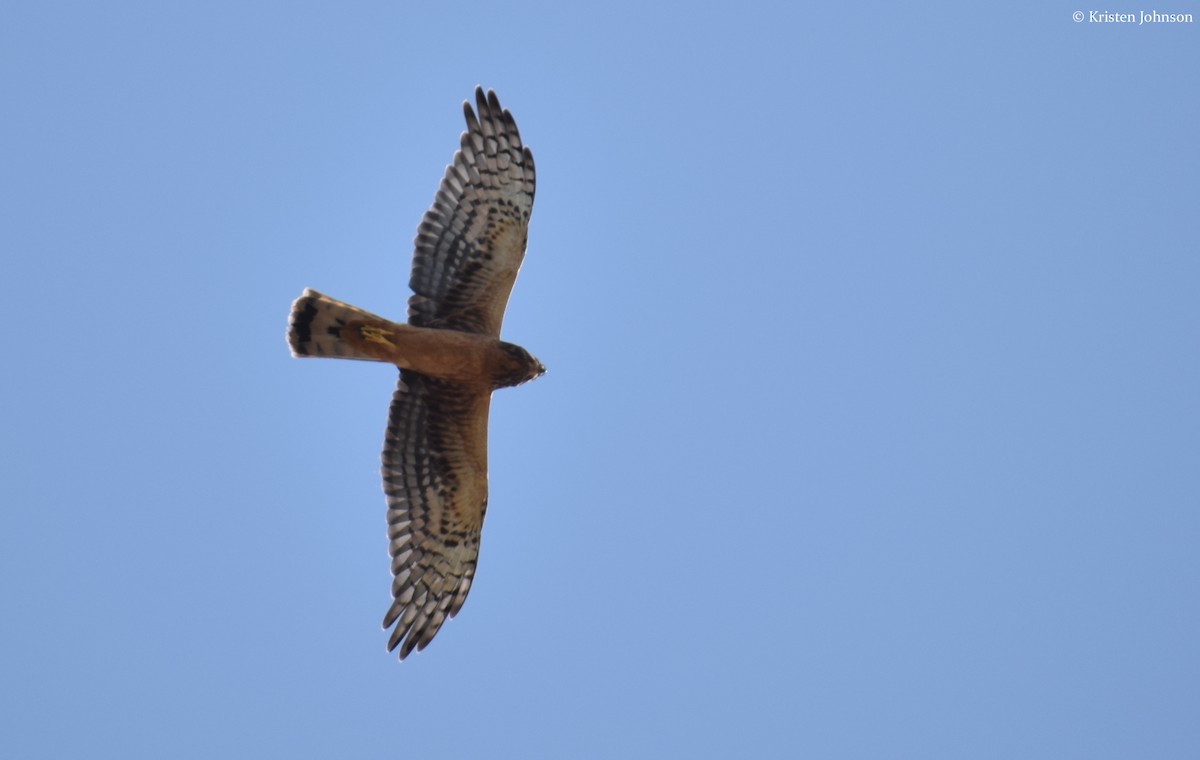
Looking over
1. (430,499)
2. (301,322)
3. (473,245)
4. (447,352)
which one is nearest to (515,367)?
(447,352)

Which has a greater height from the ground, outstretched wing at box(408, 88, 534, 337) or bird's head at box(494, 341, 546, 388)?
outstretched wing at box(408, 88, 534, 337)

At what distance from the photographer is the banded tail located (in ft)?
31.2

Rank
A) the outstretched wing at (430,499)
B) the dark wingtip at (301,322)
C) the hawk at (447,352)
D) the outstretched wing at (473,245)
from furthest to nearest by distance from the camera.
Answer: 1. the outstretched wing at (430,499)
2. the outstretched wing at (473,245)
3. the hawk at (447,352)
4. the dark wingtip at (301,322)

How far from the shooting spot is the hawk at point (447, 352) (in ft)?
31.6

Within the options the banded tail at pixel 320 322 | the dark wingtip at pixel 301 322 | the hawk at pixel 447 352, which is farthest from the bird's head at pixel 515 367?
the dark wingtip at pixel 301 322

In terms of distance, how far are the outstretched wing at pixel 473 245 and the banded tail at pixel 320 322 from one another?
53cm

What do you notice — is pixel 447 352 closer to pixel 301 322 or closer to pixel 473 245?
pixel 473 245

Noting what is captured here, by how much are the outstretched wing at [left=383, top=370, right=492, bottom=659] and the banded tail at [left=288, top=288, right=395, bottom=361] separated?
0.73m

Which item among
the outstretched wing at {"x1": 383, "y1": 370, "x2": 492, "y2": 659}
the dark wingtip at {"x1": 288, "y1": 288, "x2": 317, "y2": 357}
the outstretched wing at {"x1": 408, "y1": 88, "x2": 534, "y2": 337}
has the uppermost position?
the outstretched wing at {"x1": 408, "y1": 88, "x2": 534, "y2": 337}

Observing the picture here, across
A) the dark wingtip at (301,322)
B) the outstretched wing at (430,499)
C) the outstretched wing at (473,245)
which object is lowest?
the outstretched wing at (430,499)

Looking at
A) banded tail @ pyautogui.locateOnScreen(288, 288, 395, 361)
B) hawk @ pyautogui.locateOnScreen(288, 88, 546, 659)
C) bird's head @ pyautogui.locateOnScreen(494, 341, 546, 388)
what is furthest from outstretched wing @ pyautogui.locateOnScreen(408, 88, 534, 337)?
banded tail @ pyautogui.locateOnScreen(288, 288, 395, 361)

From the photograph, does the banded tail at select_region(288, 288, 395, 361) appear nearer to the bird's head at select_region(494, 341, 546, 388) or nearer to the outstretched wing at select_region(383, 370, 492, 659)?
the outstretched wing at select_region(383, 370, 492, 659)

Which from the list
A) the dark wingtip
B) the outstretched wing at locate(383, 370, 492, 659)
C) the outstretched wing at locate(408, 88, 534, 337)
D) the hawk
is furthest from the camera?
the outstretched wing at locate(383, 370, 492, 659)

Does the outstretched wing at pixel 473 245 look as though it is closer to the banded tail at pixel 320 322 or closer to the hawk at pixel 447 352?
the hawk at pixel 447 352
